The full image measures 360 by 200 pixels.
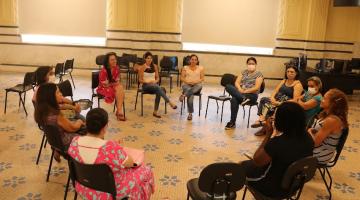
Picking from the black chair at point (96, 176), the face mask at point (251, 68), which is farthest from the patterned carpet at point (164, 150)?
the black chair at point (96, 176)

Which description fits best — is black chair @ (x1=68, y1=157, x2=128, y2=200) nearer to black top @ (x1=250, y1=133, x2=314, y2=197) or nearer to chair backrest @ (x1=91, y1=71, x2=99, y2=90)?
black top @ (x1=250, y1=133, x2=314, y2=197)

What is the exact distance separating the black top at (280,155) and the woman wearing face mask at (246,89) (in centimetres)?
305

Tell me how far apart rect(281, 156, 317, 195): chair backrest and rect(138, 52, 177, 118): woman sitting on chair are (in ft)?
12.4

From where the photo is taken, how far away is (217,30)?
9.80m

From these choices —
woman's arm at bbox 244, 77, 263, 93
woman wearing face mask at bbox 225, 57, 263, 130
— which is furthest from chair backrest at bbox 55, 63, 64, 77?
woman's arm at bbox 244, 77, 263, 93

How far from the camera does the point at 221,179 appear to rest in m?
2.53

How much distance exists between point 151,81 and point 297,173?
408 centimetres

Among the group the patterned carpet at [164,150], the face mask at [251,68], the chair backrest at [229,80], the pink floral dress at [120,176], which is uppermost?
the face mask at [251,68]

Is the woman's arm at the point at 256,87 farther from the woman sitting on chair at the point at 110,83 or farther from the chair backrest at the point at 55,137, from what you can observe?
the chair backrest at the point at 55,137

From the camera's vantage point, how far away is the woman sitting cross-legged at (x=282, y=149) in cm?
268

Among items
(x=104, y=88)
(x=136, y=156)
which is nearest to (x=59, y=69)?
(x=104, y=88)

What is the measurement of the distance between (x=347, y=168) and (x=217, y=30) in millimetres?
6007

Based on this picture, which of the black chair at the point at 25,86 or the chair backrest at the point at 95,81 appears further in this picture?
the chair backrest at the point at 95,81

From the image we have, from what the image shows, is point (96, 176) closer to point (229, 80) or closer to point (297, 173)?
point (297, 173)
